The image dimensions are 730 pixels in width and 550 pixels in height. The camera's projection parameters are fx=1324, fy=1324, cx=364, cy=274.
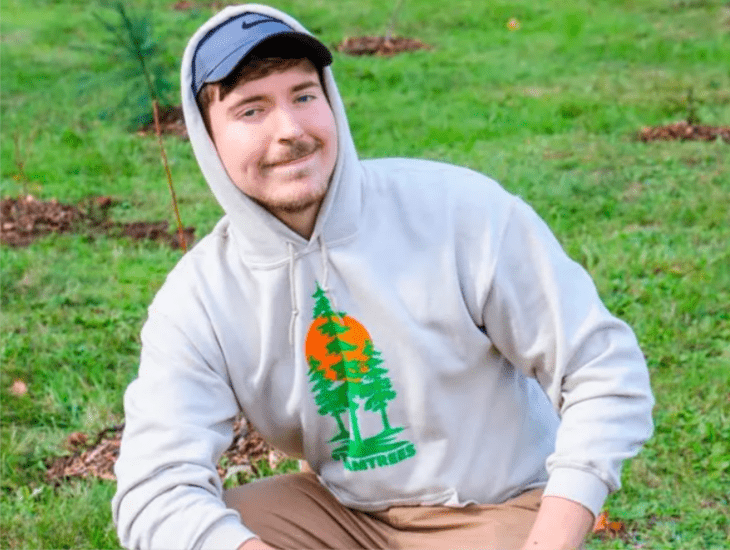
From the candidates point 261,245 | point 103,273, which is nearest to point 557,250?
point 261,245

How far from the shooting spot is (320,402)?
2.94 m

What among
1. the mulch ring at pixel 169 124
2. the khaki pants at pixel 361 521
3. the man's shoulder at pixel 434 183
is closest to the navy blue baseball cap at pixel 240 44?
the man's shoulder at pixel 434 183

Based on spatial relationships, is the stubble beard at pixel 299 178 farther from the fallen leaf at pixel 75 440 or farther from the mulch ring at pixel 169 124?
the mulch ring at pixel 169 124

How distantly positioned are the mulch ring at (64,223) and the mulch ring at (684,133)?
3079 mm

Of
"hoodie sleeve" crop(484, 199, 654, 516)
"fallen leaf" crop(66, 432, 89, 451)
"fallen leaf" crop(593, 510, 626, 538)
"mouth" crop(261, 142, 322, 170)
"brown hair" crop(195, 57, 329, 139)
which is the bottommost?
"fallen leaf" crop(593, 510, 626, 538)

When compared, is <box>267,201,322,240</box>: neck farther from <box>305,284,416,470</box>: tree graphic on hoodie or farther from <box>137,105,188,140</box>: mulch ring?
<box>137,105,188,140</box>: mulch ring

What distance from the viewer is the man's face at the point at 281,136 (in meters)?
2.81

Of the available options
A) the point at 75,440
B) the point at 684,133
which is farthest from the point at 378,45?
the point at 75,440

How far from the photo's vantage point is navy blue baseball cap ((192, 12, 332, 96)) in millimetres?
2746

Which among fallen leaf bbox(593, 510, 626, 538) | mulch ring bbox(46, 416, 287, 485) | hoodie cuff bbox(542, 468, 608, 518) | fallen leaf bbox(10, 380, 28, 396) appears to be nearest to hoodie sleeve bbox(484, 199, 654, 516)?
hoodie cuff bbox(542, 468, 608, 518)

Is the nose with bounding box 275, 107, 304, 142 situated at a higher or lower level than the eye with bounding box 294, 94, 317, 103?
lower

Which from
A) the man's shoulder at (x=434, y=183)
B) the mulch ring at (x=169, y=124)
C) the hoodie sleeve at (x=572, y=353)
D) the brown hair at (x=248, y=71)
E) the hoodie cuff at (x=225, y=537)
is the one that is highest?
the brown hair at (x=248, y=71)

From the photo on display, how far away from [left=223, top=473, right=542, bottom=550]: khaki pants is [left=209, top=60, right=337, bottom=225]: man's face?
68 centimetres

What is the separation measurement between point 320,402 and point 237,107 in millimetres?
674
